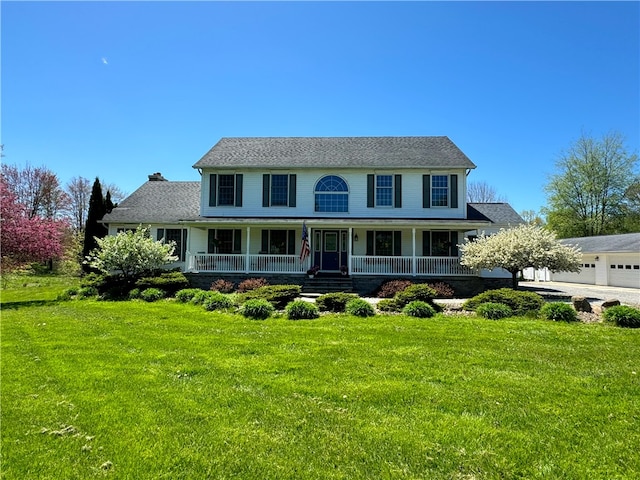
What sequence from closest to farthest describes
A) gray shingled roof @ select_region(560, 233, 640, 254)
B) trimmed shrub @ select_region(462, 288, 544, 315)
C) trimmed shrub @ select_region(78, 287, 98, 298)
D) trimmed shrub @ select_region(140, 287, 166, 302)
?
trimmed shrub @ select_region(462, 288, 544, 315)
trimmed shrub @ select_region(140, 287, 166, 302)
trimmed shrub @ select_region(78, 287, 98, 298)
gray shingled roof @ select_region(560, 233, 640, 254)

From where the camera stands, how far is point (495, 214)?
19531 mm

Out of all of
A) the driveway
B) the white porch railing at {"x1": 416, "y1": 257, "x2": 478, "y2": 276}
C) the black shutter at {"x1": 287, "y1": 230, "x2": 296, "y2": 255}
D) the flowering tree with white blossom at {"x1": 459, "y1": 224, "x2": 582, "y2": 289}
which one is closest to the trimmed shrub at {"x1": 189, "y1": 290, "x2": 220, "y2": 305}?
the black shutter at {"x1": 287, "y1": 230, "x2": 296, "y2": 255}

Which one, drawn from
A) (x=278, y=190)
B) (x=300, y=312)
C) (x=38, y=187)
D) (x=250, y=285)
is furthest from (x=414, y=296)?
(x=38, y=187)

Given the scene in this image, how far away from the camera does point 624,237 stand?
23.9 m

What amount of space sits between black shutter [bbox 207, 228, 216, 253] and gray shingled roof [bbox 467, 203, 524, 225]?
12812 millimetres

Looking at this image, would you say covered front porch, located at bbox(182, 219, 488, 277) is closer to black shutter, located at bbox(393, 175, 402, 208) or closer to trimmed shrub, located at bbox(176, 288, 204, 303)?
black shutter, located at bbox(393, 175, 402, 208)

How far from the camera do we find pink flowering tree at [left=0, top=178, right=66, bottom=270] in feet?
43.5

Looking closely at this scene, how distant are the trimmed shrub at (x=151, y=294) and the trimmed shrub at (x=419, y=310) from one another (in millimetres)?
8935

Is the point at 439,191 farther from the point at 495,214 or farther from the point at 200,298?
the point at 200,298

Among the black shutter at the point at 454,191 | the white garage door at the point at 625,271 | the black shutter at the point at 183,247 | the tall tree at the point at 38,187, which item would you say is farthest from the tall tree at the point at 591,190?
the tall tree at the point at 38,187

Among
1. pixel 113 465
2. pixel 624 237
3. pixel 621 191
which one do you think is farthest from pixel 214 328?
pixel 621 191

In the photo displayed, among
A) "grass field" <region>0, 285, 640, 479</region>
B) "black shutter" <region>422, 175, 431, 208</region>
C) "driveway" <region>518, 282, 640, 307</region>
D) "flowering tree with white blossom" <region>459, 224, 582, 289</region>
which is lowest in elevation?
"grass field" <region>0, 285, 640, 479</region>

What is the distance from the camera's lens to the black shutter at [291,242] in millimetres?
17672

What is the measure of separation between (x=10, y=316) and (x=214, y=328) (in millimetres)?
6973
